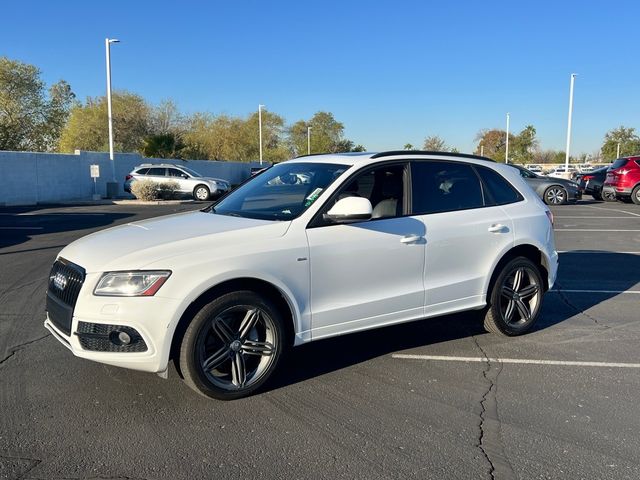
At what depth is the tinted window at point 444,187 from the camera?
5.10m

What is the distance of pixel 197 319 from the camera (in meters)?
3.88

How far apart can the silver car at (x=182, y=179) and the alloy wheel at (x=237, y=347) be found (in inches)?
888

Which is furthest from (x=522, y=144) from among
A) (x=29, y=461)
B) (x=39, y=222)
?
(x=29, y=461)

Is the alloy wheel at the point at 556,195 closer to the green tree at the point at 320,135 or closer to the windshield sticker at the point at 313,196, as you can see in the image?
the windshield sticker at the point at 313,196

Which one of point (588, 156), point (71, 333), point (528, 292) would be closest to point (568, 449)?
point (528, 292)

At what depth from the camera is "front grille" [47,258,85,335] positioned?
391cm

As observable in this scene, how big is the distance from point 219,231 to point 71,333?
122 cm

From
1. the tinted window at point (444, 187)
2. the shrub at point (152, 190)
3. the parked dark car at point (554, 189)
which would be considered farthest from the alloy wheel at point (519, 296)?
the shrub at point (152, 190)

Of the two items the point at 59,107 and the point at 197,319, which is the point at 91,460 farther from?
the point at 59,107

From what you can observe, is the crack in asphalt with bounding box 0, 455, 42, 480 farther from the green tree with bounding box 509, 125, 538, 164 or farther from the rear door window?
the green tree with bounding box 509, 125, 538, 164

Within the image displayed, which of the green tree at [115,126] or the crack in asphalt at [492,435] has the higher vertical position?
the green tree at [115,126]

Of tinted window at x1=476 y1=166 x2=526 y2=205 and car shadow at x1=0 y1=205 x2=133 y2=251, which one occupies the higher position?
tinted window at x1=476 y1=166 x2=526 y2=205

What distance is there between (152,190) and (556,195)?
16697 millimetres

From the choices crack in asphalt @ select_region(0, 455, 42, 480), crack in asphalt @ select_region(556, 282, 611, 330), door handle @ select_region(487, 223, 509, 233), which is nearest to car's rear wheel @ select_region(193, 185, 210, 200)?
crack in asphalt @ select_region(556, 282, 611, 330)
